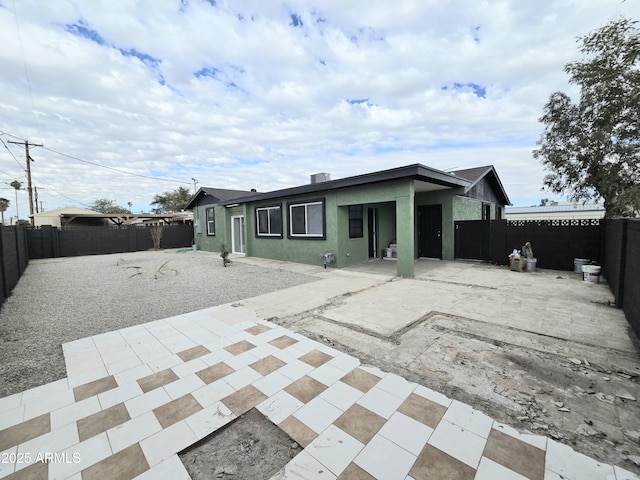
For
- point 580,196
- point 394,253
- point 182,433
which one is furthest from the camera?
point 580,196

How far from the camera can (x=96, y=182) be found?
27.0 meters

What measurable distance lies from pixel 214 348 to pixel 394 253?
26.2 feet

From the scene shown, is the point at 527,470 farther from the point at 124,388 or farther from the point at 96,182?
the point at 96,182

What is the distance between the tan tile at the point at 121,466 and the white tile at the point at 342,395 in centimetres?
124

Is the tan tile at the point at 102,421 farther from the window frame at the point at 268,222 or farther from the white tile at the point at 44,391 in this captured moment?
the window frame at the point at 268,222

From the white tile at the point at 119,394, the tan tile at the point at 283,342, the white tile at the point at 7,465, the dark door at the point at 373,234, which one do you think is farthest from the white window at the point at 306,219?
the white tile at the point at 7,465

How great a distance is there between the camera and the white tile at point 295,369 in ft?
8.11

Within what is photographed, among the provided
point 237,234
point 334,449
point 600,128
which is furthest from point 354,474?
point 237,234

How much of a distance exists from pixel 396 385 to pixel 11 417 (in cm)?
301

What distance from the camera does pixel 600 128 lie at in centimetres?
824

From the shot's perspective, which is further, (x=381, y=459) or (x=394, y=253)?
(x=394, y=253)

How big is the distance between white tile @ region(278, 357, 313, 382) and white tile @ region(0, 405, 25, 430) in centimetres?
196

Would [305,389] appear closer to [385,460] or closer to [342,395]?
[342,395]

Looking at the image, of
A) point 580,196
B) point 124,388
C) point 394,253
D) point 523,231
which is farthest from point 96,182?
point 580,196
